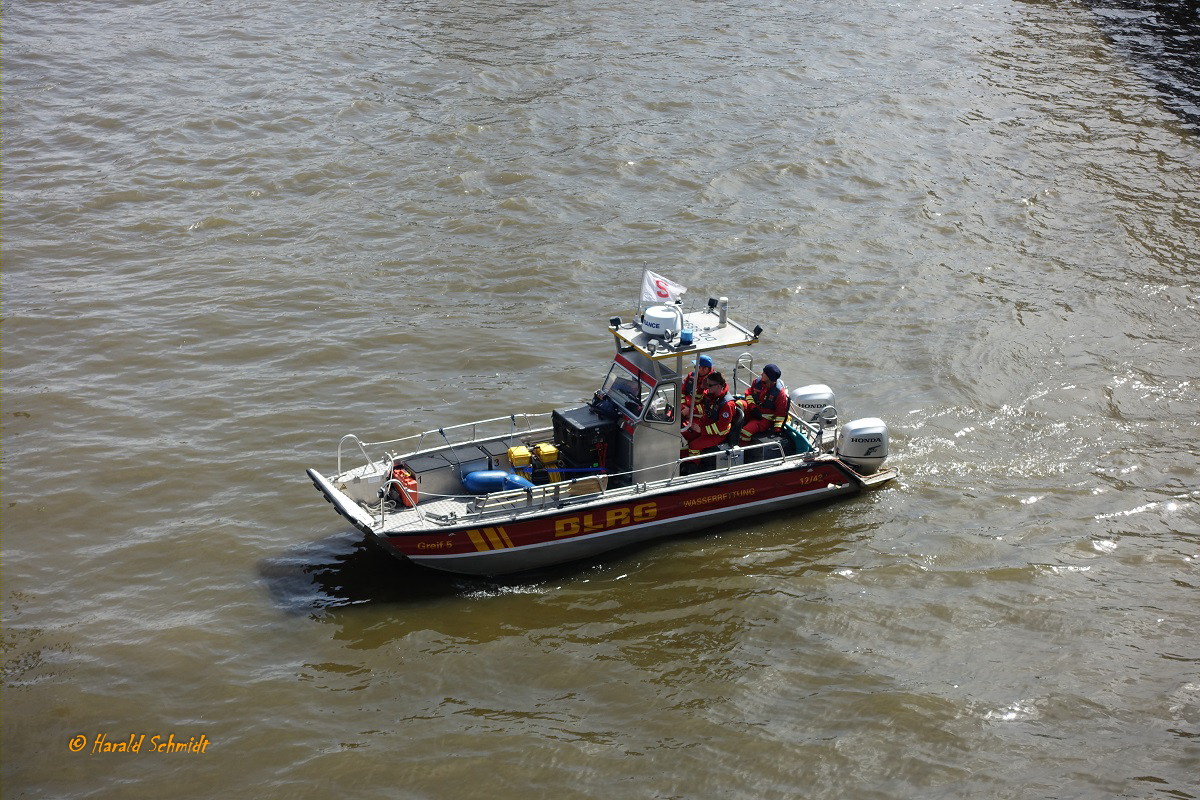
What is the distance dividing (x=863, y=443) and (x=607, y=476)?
13.4 feet

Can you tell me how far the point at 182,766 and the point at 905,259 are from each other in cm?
1739

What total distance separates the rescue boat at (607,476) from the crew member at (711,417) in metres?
0.23

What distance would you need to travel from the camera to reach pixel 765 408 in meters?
15.1

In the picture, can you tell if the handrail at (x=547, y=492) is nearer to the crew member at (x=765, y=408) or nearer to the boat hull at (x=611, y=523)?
the boat hull at (x=611, y=523)

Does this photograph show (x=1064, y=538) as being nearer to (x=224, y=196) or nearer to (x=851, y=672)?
(x=851, y=672)

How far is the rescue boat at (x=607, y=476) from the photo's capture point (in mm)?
12992

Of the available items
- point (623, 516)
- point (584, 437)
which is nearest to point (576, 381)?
point (584, 437)

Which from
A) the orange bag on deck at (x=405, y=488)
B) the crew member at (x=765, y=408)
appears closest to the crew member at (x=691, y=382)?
the crew member at (x=765, y=408)

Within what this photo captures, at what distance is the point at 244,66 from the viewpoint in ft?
97.9

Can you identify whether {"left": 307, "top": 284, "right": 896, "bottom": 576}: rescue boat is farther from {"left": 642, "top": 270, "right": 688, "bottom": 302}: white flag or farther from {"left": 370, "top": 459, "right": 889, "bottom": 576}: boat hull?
{"left": 642, "top": 270, "right": 688, "bottom": 302}: white flag

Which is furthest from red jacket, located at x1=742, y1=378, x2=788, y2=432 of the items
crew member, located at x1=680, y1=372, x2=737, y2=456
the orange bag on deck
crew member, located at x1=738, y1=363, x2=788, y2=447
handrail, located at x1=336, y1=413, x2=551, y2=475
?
the orange bag on deck

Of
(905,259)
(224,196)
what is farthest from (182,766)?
(905,259)

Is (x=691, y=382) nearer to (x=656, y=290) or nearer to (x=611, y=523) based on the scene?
(x=656, y=290)

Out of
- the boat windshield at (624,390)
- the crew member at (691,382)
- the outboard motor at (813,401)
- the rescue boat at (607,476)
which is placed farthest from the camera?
the outboard motor at (813,401)
